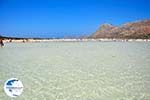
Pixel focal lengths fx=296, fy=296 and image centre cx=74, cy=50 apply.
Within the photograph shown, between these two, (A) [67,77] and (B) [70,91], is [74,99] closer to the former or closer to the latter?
(B) [70,91]

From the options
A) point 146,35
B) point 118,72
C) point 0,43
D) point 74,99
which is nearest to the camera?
point 74,99

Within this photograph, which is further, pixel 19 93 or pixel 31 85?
pixel 31 85

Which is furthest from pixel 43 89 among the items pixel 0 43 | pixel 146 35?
pixel 146 35

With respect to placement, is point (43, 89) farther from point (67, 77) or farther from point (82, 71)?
point (82, 71)

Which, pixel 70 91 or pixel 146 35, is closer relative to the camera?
pixel 70 91

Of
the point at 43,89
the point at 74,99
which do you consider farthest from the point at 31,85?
the point at 74,99

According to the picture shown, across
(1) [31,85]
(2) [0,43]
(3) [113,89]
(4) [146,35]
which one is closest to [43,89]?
(1) [31,85]

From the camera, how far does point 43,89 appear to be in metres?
8.48

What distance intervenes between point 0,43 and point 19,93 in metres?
29.5

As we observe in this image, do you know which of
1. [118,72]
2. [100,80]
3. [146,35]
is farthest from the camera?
[146,35]

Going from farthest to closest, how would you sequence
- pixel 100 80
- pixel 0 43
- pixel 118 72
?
pixel 0 43
pixel 118 72
pixel 100 80

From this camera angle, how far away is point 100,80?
980cm

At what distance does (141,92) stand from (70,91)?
6.38ft

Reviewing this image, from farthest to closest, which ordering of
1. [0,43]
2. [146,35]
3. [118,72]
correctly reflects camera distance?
1. [146,35]
2. [0,43]
3. [118,72]
